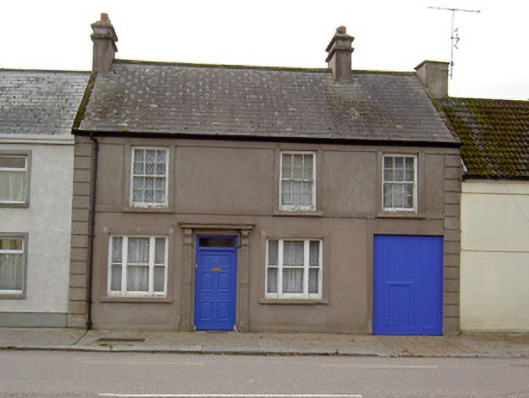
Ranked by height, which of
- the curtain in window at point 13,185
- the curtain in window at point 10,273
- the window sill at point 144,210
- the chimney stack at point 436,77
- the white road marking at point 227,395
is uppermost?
the chimney stack at point 436,77

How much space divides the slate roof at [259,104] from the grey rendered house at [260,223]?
0.07 m

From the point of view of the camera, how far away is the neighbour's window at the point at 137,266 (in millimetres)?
15602

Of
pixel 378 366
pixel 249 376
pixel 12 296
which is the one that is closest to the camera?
pixel 249 376

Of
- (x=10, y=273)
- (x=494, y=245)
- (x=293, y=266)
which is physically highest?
(x=494, y=245)

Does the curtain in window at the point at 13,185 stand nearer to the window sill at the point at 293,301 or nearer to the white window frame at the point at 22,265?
the white window frame at the point at 22,265

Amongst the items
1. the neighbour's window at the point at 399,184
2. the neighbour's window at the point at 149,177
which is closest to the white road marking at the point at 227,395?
the neighbour's window at the point at 149,177

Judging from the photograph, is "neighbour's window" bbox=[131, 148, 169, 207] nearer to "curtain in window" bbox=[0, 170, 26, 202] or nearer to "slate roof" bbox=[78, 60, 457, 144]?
"slate roof" bbox=[78, 60, 457, 144]

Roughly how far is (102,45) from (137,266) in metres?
6.80

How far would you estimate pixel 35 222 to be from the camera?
1548cm

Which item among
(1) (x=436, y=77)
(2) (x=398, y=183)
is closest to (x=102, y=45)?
(2) (x=398, y=183)

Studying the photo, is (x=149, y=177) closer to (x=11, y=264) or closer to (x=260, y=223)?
(x=260, y=223)

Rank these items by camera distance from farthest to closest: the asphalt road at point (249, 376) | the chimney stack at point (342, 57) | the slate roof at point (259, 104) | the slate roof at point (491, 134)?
the chimney stack at point (342, 57) → the slate roof at point (491, 134) → the slate roof at point (259, 104) → the asphalt road at point (249, 376)

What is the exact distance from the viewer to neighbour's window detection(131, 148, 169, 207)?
15797 millimetres

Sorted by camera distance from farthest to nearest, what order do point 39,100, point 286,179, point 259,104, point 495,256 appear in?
point 259,104 → point 39,100 → point 495,256 → point 286,179
